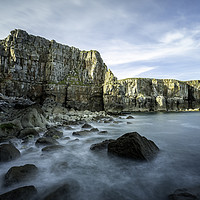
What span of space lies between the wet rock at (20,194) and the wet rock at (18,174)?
0.89m

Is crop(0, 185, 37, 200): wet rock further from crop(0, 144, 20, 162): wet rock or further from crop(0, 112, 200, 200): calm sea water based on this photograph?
crop(0, 144, 20, 162): wet rock

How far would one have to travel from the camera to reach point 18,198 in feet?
9.96

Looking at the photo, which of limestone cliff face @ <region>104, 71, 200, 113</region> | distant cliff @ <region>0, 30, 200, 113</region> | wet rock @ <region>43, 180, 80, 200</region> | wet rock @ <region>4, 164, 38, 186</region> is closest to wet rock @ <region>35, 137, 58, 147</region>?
wet rock @ <region>4, 164, 38, 186</region>

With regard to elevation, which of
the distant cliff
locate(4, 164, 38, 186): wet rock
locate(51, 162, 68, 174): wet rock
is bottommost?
locate(51, 162, 68, 174): wet rock

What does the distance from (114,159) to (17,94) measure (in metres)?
47.7

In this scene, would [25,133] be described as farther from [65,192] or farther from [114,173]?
[114,173]

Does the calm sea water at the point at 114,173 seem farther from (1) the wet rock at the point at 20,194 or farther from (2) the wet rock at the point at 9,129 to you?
(2) the wet rock at the point at 9,129

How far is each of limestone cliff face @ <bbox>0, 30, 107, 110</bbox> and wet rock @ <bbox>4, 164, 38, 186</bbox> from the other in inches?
1811

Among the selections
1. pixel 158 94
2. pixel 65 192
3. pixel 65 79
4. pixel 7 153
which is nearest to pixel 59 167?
pixel 65 192

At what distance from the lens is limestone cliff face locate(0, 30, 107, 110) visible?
43.2 meters

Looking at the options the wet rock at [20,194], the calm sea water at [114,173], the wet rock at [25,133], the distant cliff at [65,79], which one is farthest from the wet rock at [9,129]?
the distant cliff at [65,79]

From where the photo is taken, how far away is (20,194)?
122 inches

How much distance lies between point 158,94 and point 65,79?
5472 centimetres

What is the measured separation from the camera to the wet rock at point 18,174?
3.90m
